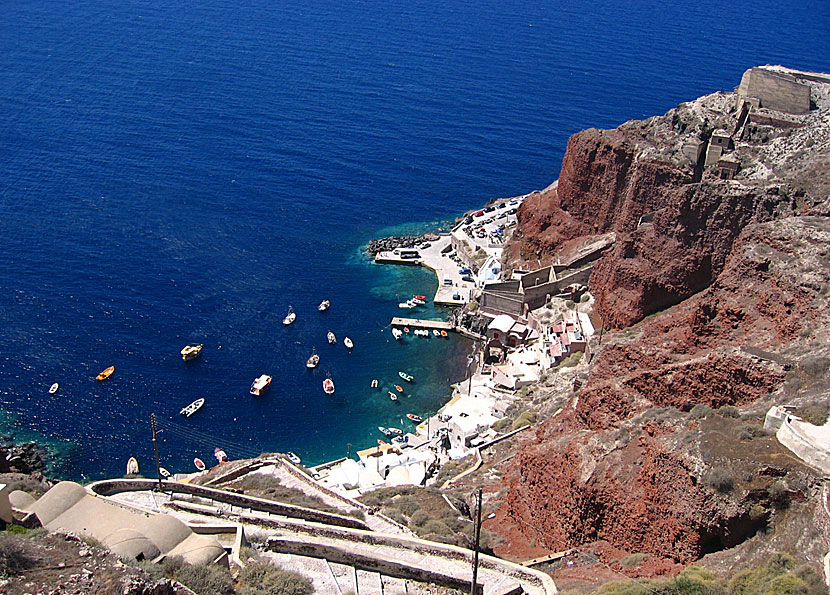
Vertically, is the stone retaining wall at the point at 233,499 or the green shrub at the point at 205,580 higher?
the green shrub at the point at 205,580

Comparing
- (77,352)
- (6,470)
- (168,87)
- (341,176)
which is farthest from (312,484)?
(168,87)

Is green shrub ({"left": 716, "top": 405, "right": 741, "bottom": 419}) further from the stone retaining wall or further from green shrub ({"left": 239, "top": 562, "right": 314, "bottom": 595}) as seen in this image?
green shrub ({"left": 239, "top": 562, "right": 314, "bottom": 595})

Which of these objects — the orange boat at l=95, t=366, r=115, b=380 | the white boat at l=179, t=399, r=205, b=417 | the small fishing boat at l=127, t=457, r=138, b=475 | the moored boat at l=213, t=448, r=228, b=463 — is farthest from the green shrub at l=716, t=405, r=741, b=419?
the orange boat at l=95, t=366, r=115, b=380

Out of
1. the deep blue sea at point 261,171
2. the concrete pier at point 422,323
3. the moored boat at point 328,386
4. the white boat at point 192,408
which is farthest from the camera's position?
the concrete pier at point 422,323

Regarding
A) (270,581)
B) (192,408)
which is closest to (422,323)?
(192,408)

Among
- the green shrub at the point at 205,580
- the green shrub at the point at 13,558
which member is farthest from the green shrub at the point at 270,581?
the green shrub at the point at 13,558

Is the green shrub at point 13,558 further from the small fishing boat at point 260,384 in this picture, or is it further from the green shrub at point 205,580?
the small fishing boat at point 260,384
